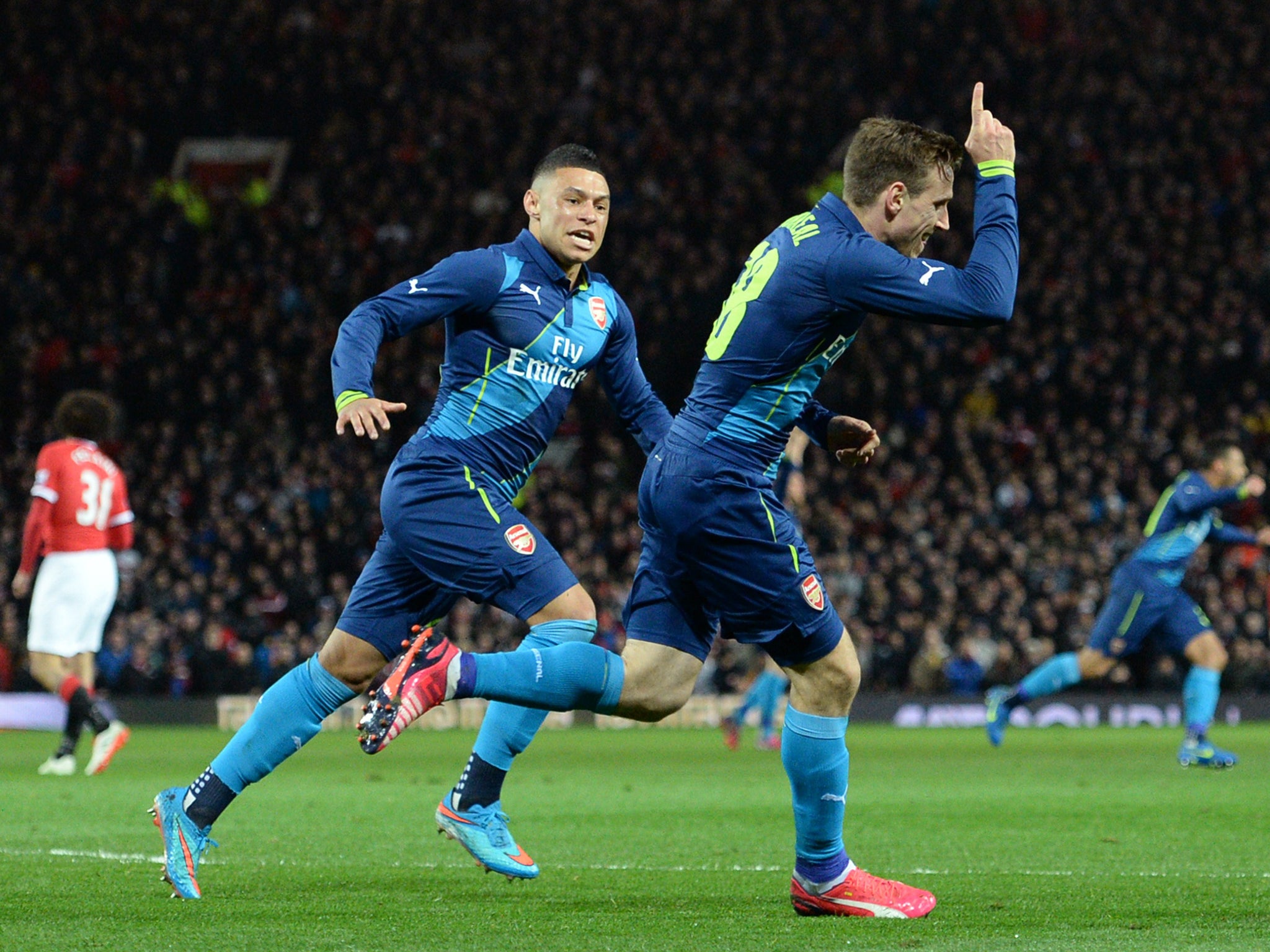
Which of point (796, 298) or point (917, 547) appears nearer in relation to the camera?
point (796, 298)

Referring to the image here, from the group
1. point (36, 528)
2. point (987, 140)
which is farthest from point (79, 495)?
point (987, 140)

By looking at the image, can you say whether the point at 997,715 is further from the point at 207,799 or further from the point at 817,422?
the point at 207,799

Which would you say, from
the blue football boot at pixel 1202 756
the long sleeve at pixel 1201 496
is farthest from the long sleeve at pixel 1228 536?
the blue football boot at pixel 1202 756

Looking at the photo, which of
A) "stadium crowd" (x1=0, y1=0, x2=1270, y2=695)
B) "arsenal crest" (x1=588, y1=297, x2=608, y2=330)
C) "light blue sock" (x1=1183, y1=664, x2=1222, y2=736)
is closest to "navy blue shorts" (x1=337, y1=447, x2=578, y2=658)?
"arsenal crest" (x1=588, y1=297, x2=608, y2=330)

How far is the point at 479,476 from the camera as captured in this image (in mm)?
6199

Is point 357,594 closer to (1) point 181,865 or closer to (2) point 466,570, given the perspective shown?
(2) point 466,570

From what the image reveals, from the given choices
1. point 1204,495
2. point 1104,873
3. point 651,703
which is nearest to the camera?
point 651,703

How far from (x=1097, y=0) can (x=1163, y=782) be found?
69.5 feet

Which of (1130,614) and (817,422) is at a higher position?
(817,422)

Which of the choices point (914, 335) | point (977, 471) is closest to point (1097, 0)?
point (914, 335)

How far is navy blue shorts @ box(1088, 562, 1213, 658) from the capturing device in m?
14.1

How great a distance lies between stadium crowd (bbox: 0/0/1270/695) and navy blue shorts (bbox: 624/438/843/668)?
16.1m

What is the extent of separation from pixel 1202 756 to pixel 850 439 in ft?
26.7

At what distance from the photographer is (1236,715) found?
21.1 metres
